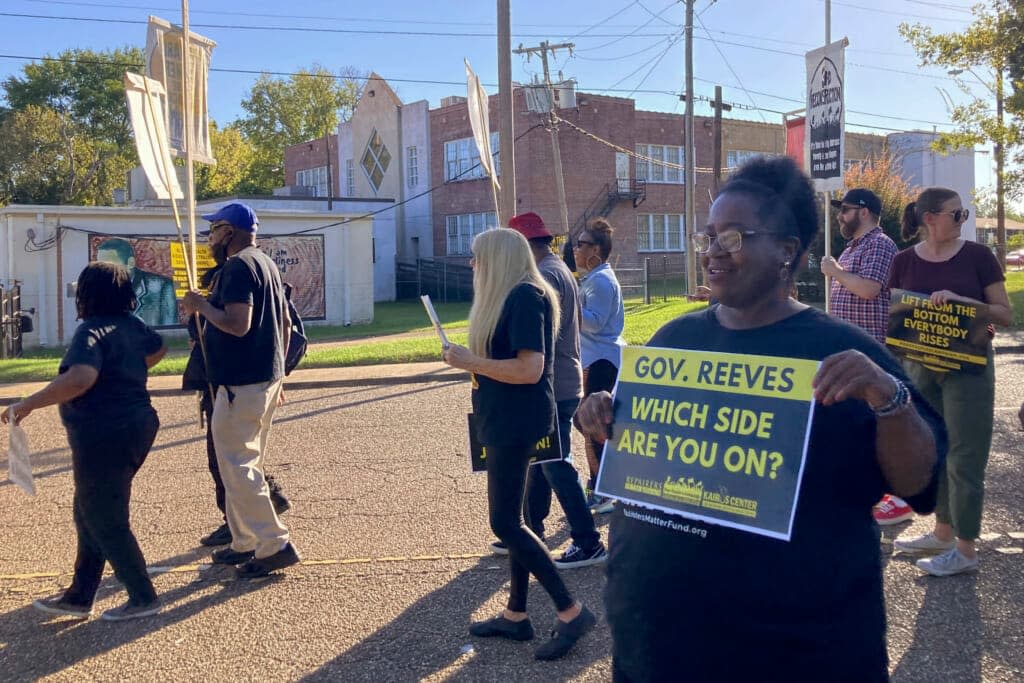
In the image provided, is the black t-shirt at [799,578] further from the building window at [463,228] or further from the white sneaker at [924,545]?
A: the building window at [463,228]

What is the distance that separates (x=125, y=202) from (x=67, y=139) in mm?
7181

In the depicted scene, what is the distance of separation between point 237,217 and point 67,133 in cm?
4885

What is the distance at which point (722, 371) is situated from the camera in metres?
2.18

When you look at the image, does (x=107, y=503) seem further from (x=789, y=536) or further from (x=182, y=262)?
(x=789, y=536)

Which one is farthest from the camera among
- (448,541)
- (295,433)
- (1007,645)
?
(295,433)

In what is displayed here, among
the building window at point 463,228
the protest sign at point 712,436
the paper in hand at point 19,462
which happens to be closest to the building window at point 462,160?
the building window at point 463,228

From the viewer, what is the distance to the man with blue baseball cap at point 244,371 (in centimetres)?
480

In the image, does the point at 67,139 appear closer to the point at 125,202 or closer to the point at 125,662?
the point at 125,202

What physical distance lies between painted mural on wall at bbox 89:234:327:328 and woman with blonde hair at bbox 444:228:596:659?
18.8m

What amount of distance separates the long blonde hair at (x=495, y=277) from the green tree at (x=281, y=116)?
221 feet

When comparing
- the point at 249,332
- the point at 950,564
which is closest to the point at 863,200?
the point at 950,564

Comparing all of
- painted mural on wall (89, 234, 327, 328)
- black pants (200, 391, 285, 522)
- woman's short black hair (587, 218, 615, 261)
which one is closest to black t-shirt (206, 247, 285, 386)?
black pants (200, 391, 285, 522)

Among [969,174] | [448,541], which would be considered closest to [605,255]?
[448,541]

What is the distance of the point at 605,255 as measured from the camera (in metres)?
5.90
